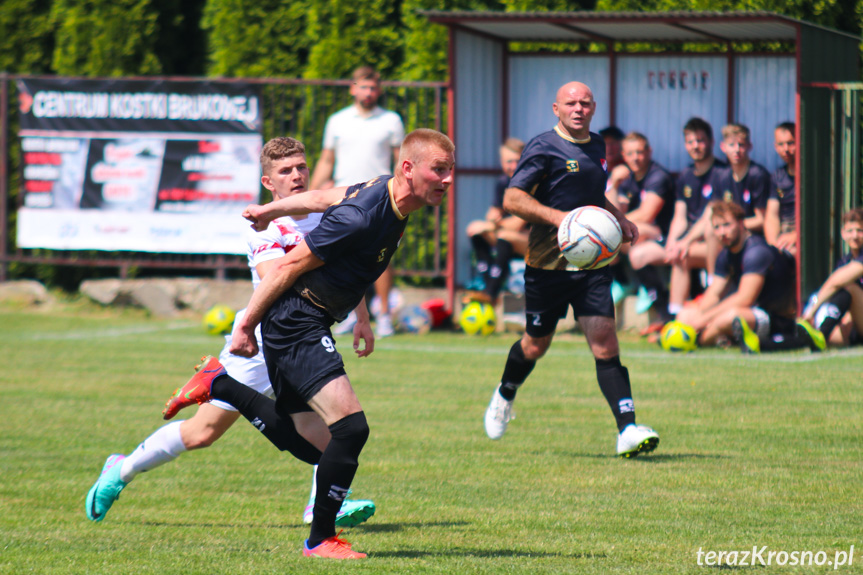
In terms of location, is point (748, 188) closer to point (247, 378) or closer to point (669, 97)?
point (669, 97)

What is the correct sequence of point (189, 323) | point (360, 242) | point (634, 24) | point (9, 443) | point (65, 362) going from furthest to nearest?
point (189, 323), point (634, 24), point (65, 362), point (9, 443), point (360, 242)

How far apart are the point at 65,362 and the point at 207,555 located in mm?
6511

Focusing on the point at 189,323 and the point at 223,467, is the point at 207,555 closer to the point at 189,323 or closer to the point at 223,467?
the point at 223,467

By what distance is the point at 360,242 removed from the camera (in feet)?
15.7

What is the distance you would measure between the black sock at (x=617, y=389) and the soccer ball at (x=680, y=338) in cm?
395

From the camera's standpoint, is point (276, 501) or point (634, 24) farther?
point (634, 24)

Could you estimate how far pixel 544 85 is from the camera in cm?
1407

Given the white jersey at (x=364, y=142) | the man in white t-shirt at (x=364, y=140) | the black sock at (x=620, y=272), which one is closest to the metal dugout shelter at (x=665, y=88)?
the man in white t-shirt at (x=364, y=140)

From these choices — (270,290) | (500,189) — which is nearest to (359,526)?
(270,290)

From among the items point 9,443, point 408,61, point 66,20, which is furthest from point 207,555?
point 66,20

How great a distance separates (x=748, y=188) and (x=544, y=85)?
3.42m

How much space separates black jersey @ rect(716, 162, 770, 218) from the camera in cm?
1148

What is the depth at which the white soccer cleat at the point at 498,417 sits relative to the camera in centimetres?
732

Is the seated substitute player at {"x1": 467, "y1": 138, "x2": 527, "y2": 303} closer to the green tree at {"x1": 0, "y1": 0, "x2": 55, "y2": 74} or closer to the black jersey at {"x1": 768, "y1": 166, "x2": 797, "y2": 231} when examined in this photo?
the black jersey at {"x1": 768, "y1": 166, "x2": 797, "y2": 231}
